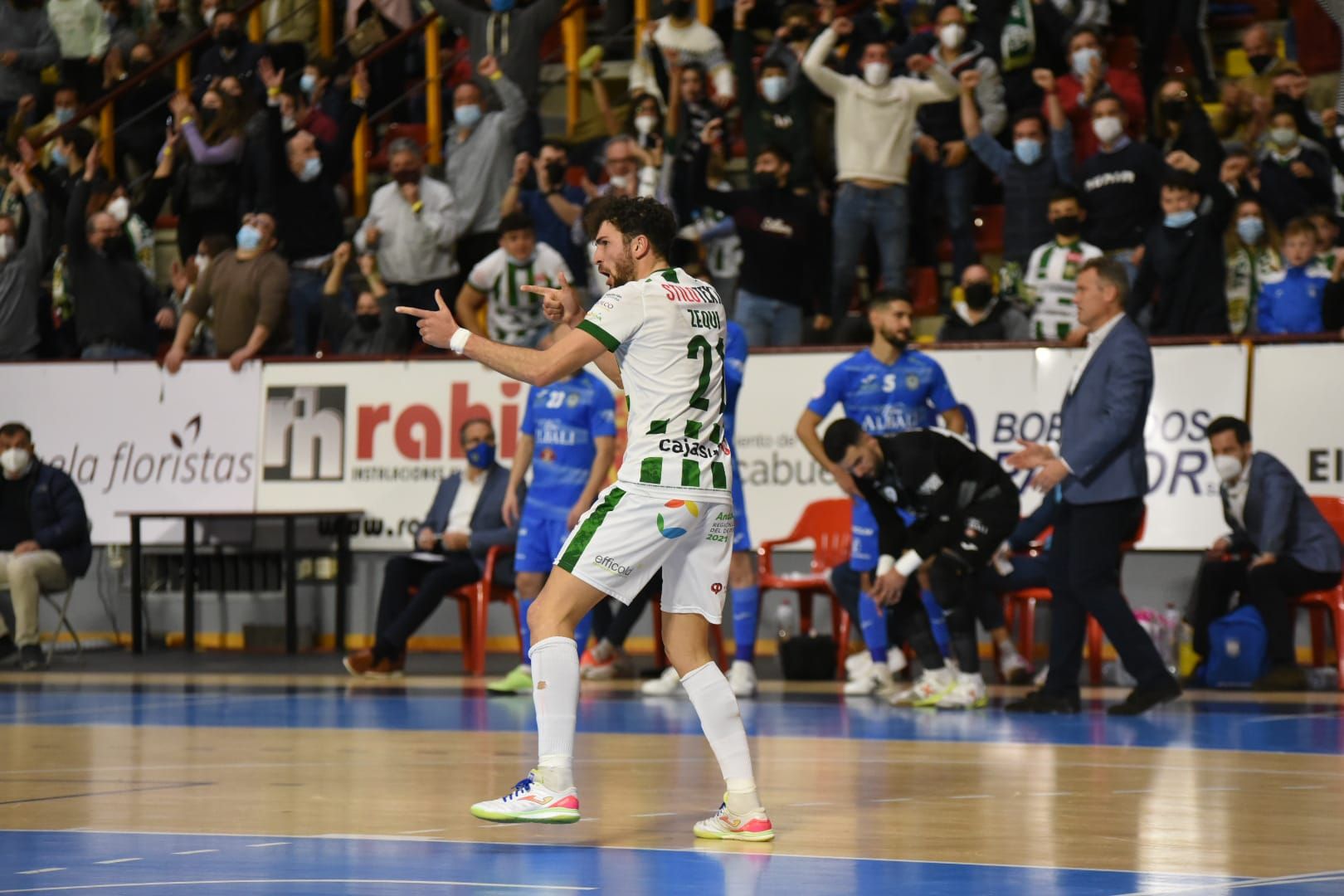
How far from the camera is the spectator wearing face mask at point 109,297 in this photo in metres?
17.5

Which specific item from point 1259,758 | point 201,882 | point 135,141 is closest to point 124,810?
point 201,882

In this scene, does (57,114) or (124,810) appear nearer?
(124,810)

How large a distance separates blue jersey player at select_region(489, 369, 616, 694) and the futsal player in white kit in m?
5.76

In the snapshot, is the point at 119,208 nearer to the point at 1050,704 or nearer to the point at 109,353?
the point at 109,353

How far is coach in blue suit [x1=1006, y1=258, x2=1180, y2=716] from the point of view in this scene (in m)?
10.7

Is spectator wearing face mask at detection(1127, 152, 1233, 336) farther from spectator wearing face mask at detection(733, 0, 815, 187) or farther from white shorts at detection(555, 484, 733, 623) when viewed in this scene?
white shorts at detection(555, 484, 733, 623)

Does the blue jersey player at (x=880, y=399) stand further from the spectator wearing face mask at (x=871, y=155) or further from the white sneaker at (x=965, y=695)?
the spectator wearing face mask at (x=871, y=155)

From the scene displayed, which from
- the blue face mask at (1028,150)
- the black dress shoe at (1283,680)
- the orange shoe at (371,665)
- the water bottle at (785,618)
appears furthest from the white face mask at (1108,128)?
the orange shoe at (371,665)

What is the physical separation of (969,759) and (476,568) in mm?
6248

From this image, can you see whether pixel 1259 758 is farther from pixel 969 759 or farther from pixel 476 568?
pixel 476 568

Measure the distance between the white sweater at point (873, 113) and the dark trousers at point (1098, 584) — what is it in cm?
512

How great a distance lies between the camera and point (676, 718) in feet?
35.2

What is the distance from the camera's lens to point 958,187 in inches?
620

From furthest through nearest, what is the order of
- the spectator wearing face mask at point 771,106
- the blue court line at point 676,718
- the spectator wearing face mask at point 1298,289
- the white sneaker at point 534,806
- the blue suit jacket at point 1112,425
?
the spectator wearing face mask at point 771,106 → the spectator wearing face mask at point 1298,289 → the blue suit jacket at point 1112,425 → the blue court line at point 676,718 → the white sneaker at point 534,806
